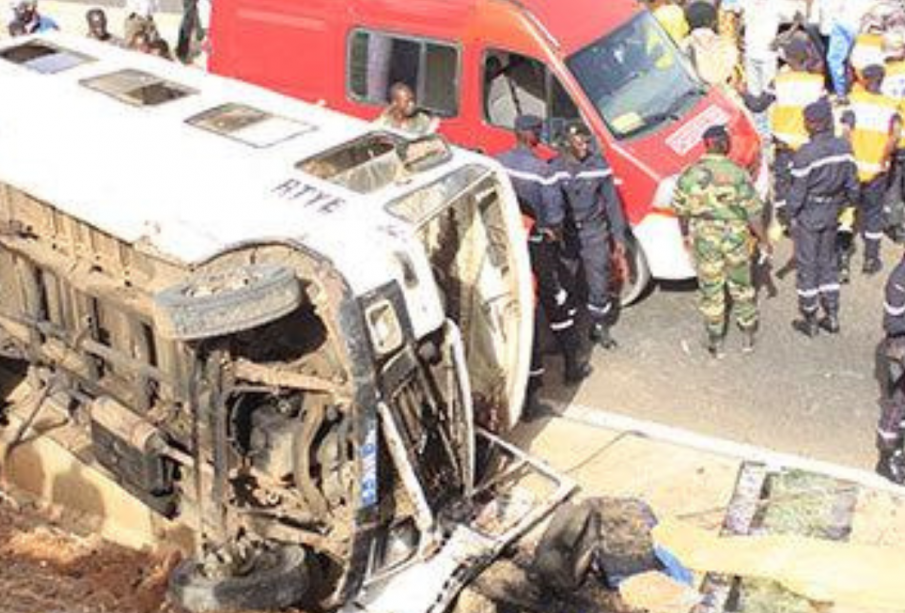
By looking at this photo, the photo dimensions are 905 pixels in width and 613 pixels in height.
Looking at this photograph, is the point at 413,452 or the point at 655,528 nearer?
the point at 413,452

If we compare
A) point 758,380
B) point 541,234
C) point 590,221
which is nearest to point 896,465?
point 758,380

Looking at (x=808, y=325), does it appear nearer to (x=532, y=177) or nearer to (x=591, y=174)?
(x=591, y=174)

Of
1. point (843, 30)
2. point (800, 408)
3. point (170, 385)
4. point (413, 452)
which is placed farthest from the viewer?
point (843, 30)

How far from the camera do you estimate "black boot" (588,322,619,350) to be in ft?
33.2

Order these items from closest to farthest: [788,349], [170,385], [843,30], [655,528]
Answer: [170,385] → [655,528] → [788,349] → [843,30]

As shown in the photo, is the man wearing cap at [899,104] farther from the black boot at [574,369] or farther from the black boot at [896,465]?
the black boot at [896,465]

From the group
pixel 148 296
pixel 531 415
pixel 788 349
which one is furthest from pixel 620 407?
pixel 148 296

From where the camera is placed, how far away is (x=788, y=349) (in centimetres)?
995

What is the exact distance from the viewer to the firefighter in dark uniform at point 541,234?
30.3ft

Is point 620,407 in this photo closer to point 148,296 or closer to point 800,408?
point 800,408

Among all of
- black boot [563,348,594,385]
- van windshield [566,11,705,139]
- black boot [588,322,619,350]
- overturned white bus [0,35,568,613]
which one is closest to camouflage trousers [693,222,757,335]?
black boot [588,322,619,350]

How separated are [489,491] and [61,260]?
2.72m

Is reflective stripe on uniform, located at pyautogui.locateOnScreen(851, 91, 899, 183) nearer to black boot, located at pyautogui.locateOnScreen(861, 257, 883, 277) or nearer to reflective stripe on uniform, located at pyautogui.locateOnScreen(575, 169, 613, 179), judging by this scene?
black boot, located at pyautogui.locateOnScreen(861, 257, 883, 277)

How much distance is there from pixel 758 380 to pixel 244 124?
12.5 ft
